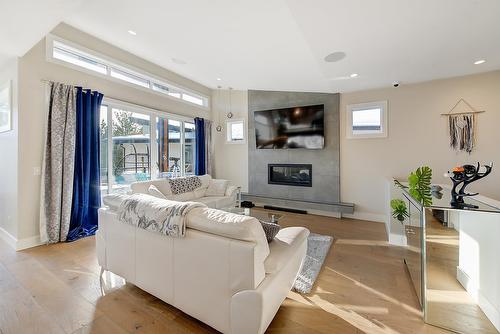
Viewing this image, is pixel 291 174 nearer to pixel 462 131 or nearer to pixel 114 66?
pixel 462 131

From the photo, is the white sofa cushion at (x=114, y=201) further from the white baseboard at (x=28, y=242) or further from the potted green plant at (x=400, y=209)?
the potted green plant at (x=400, y=209)

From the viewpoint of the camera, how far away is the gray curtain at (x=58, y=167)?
3.17 metres

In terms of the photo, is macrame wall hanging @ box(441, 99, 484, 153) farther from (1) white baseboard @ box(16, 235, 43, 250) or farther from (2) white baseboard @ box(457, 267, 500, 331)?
(1) white baseboard @ box(16, 235, 43, 250)

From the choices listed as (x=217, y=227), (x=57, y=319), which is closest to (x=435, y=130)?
(x=217, y=227)

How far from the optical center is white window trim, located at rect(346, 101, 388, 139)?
4320 millimetres

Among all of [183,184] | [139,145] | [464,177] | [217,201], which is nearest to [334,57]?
[464,177]

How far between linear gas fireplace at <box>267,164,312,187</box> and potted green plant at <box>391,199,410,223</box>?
217 cm

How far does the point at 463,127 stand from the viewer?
12.3 ft

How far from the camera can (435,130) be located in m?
3.95

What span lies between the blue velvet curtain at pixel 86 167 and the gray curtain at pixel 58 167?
0.12 meters

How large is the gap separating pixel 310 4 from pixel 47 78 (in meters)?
3.72

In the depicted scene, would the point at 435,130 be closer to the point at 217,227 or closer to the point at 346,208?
the point at 346,208

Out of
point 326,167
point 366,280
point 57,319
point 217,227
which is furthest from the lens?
point 326,167

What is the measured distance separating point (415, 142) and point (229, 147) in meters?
4.33
